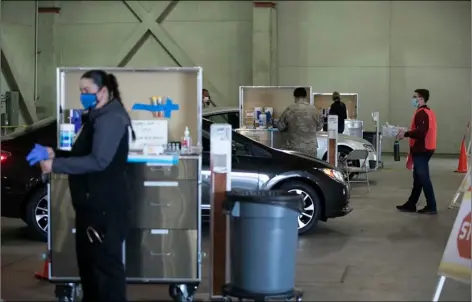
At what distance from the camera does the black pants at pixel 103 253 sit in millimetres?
4703

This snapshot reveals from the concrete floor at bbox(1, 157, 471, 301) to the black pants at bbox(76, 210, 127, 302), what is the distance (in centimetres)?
97

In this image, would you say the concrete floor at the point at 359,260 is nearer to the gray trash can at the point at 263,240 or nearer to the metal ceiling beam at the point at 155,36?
the gray trash can at the point at 263,240

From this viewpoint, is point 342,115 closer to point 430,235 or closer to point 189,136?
point 430,235

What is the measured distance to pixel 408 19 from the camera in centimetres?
2117

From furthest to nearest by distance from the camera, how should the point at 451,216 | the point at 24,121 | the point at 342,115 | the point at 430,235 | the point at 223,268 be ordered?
1. the point at 24,121
2. the point at 342,115
3. the point at 451,216
4. the point at 430,235
5. the point at 223,268

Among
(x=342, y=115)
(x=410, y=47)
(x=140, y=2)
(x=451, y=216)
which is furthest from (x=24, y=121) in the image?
(x=451, y=216)

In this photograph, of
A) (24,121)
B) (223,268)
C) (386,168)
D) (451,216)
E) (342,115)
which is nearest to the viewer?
(223,268)

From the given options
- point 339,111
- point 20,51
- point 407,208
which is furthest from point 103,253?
point 20,51

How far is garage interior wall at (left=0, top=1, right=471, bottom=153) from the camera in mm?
21156

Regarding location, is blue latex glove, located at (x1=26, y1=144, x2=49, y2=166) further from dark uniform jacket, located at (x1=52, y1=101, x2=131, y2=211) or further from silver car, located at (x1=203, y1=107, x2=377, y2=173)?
silver car, located at (x1=203, y1=107, x2=377, y2=173)

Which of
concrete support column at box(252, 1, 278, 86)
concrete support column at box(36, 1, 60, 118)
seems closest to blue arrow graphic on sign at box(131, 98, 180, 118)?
concrete support column at box(252, 1, 278, 86)

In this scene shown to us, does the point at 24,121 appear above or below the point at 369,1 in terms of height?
below

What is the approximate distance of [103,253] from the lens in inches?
186

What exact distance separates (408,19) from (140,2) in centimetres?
782
